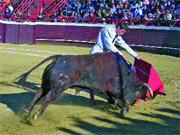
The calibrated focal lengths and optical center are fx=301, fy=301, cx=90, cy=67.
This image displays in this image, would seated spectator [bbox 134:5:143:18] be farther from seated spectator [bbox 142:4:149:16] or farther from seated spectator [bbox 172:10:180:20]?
seated spectator [bbox 172:10:180:20]

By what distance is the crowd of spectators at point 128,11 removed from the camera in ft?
41.3

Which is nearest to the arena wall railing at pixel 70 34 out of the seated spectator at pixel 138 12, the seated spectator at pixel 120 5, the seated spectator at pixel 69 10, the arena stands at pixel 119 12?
the arena stands at pixel 119 12

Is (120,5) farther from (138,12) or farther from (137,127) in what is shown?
(137,127)

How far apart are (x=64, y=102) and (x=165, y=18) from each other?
8.17 m

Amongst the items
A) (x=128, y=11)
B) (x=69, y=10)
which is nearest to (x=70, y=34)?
(x=69, y=10)

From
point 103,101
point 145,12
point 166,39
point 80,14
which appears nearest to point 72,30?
point 80,14

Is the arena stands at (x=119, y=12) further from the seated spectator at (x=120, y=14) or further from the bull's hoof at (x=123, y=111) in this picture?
the bull's hoof at (x=123, y=111)

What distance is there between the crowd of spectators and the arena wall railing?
16.6 inches

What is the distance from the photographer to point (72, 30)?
16328mm

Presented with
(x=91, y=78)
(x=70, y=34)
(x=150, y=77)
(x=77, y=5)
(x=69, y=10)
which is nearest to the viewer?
(x=91, y=78)

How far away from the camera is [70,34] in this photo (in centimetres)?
1641

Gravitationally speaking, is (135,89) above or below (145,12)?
below

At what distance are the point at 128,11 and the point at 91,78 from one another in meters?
10.2

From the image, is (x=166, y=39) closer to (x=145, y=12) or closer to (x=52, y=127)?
(x=145, y=12)
